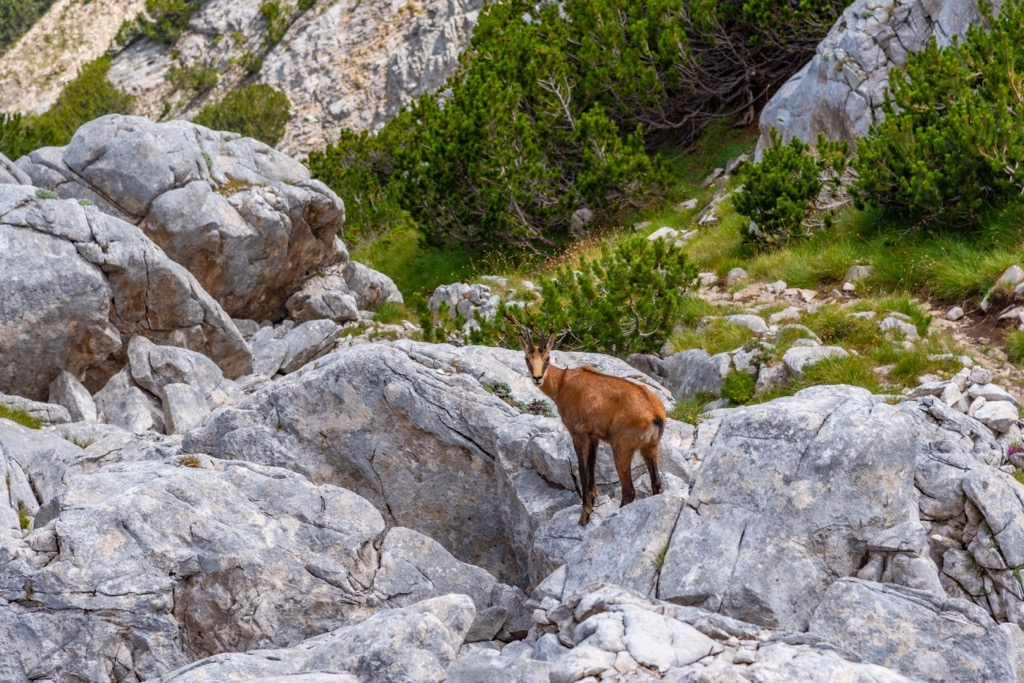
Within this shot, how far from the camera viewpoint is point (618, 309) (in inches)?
677

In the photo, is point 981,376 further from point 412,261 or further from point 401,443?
point 412,261

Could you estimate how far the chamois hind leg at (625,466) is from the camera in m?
9.05

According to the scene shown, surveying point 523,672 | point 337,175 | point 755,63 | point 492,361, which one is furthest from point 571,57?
point 523,672

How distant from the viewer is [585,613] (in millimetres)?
7328

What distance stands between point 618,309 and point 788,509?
8.94m

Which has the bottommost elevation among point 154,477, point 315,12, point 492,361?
point 492,361

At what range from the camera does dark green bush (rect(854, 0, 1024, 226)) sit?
54.6 feet

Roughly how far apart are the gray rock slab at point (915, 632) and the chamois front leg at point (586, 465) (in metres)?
2.32

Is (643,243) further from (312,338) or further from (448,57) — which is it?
(448,57)

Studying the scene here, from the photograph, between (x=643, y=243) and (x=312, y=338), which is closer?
(x=643, y=243)

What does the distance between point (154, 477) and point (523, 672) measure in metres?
4.24

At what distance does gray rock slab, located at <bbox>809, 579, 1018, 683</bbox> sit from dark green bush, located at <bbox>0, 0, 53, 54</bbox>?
67.4m

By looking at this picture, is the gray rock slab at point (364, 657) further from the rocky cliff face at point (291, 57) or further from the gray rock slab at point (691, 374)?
the rocky cliff face at point (291, 57)

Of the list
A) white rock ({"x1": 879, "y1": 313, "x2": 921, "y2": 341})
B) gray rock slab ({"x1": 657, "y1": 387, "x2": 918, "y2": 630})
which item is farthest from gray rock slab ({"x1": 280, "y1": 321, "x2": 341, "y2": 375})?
gray rock slab ({"x1": 657, "y1": 387, "x2": 918, "y2": 630})
